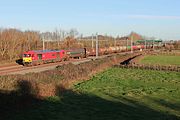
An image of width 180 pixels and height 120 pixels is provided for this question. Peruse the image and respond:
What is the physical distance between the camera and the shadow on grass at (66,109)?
15320mm

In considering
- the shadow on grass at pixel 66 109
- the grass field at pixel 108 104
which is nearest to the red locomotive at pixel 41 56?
the grass field at pixel 108 104

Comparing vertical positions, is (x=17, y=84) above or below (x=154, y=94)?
above

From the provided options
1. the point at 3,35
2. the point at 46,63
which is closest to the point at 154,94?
the point at 46,63

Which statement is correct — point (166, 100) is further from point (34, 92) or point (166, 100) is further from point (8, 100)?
point (8, 100)

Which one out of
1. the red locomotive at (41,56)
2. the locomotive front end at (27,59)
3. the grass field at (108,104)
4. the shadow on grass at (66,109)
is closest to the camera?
the shadow on grass at (66,109)

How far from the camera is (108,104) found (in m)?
19.0

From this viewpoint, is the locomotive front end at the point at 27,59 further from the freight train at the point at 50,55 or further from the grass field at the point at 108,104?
the grass field at the point at 108,104

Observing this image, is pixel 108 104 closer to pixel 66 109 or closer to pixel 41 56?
pixel 66 109

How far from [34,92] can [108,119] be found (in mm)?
5524

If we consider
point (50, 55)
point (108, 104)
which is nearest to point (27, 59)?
point (50, 55)

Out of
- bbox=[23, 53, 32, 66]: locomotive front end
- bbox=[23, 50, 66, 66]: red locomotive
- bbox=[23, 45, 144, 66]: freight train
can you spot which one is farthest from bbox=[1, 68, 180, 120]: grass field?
bbox=[23, 45, 144, 66]: freight train

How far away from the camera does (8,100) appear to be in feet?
52.2

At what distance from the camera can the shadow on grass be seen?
50.3 ft

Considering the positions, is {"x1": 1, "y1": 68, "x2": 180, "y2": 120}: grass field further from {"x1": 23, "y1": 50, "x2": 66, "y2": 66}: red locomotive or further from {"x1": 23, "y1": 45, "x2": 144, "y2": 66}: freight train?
{"x1": 23, "y1": 45, "x2": 144, "y2": 66}: freight train
